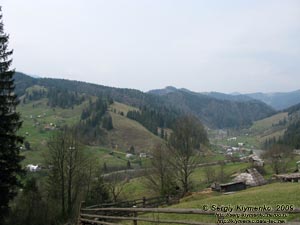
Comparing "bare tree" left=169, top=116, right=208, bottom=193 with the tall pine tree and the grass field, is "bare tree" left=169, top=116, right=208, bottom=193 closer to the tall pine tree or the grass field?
the grass field

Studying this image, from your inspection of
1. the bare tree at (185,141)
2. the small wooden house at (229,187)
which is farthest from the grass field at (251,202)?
the small wooden house at (229,187)

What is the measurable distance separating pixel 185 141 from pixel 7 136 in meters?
25.5

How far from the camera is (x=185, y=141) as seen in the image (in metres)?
45.7

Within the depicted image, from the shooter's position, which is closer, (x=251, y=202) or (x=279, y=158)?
(x=251, y=202)

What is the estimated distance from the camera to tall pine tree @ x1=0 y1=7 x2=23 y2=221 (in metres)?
24.2

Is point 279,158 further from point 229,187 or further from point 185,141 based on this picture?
point 185,141

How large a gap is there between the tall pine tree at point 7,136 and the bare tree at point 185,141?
24096 millimetres

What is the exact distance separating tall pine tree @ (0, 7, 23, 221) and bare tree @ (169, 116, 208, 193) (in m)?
24.1

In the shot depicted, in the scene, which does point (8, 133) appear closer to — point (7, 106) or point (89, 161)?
point (7, 106)

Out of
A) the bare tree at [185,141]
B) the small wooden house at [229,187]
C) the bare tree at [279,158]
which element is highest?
the bare tree at [185,141]

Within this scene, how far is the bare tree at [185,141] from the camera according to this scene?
45.7 m

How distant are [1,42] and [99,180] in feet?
89.1

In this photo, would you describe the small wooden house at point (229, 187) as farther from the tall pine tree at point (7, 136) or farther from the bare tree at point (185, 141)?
the tall pine tree at point (7, 136)

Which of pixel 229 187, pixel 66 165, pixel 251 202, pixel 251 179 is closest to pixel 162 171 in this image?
pixel 66 165
